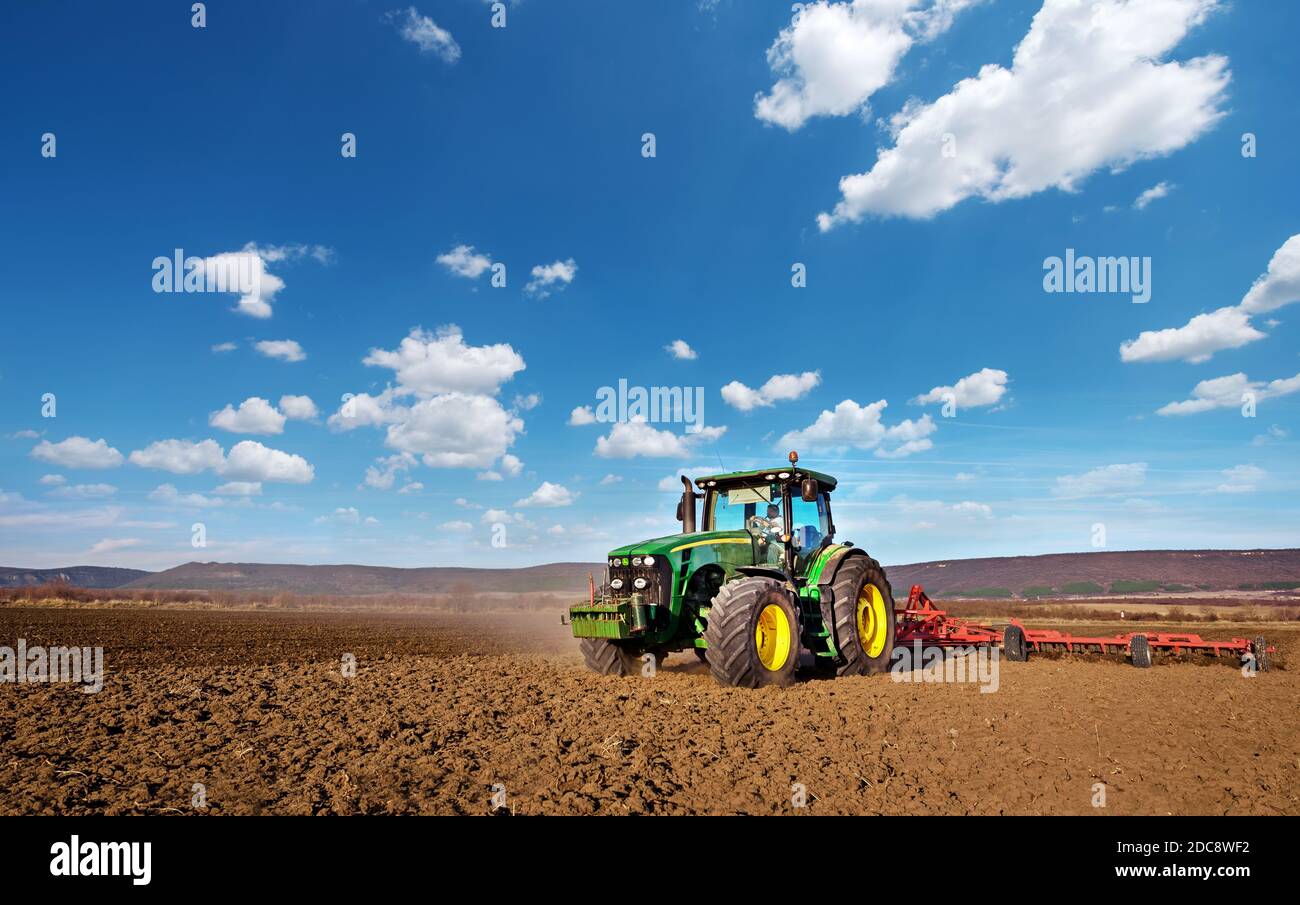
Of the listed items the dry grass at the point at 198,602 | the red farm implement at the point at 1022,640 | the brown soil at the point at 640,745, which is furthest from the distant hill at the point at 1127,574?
the brown soil at the point at 640,745

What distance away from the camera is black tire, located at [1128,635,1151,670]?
39.8ft

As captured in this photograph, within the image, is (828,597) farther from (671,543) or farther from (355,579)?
(355,579)

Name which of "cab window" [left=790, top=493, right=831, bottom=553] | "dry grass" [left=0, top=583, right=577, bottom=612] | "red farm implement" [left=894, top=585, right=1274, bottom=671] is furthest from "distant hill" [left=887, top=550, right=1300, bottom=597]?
"cab window" [left=790, top=493, right=831, bottom=553]

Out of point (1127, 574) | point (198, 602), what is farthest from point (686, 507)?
point (1127, 574)

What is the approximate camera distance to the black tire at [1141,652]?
39.8 feet

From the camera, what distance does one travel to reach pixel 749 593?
8.80 meters

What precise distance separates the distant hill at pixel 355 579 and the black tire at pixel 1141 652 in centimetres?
9435

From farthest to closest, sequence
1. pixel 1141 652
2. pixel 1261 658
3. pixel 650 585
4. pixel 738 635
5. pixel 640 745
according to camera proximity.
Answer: pixel 1141 652 → pixel 1261 658 → pixel 650 585 → pixel 738 635 → pixel 640 745

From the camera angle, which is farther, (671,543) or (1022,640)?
(1022,640)

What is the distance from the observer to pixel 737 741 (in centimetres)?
658

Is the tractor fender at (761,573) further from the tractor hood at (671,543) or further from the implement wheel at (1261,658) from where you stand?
the implement wheel at (1261,658)

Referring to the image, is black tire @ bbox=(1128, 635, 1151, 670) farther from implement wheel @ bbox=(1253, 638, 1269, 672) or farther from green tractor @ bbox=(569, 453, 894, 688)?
green tractor @ bbox=(569, 453, 894, 688)

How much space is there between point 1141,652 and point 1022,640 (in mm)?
1767
